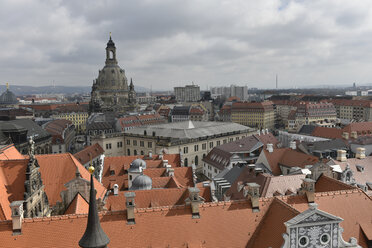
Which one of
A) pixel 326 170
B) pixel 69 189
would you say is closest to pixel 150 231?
pixel 69 189

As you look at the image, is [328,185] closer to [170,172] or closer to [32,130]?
[170,172]

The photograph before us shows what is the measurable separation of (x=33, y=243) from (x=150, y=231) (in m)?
7.45

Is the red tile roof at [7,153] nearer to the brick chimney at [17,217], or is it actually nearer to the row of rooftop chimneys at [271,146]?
the brick chimney at [17,217]

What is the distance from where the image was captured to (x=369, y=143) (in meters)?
66.6

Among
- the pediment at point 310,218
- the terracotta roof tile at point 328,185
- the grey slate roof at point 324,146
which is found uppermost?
the pediment at point 310,218

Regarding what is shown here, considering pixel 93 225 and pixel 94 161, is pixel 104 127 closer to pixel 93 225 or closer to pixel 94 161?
pixel 94 161

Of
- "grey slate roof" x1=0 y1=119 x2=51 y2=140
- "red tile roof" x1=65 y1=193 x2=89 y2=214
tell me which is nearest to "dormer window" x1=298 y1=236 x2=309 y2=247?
"red tile roof" x1=65 y1=193 x2=89 y2=214

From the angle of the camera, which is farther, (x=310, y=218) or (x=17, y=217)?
(x=17, y=217)

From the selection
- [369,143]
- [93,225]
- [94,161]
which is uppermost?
[93,225]

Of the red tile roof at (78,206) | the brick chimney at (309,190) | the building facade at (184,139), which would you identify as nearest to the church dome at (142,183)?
the red tile roof at (78,206)

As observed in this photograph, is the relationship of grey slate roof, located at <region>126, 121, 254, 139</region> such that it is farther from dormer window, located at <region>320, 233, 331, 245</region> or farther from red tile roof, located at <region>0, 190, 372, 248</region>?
dormer window, located at <region>320, 233, 331, 245</region>

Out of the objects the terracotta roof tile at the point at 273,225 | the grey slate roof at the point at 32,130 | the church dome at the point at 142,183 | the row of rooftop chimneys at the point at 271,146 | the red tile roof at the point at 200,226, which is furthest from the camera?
the grey slate roof at the point at 32,130

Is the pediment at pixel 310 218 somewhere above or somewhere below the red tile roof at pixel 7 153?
below

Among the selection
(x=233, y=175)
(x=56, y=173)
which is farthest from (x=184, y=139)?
(x=56, y=173)
